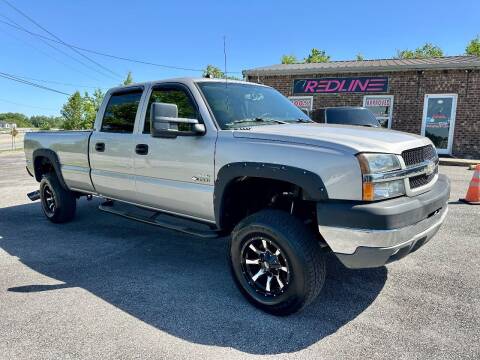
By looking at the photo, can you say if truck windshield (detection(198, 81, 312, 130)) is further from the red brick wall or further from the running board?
the red brick wall

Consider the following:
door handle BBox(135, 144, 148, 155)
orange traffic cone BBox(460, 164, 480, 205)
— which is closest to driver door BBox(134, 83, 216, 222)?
door handle BBox(135, 144, 148, 155)

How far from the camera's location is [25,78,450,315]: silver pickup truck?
2.66m

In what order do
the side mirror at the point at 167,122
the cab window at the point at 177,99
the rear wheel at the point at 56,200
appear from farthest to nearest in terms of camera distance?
the rear wheel at the point at 56,200 < the cab window at the point at 177,99 < the side mirror at the point at 167,122

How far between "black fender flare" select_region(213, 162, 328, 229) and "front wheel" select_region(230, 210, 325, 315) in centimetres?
31

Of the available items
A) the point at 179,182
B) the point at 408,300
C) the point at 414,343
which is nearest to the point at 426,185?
the point at 408,300

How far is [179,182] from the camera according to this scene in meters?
3.72

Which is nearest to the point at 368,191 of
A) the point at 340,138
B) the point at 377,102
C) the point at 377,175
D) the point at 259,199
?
the point at 377,175

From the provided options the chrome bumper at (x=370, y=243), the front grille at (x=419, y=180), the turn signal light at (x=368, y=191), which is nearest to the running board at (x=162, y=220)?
the chrome bumper at (x=370, y=243)

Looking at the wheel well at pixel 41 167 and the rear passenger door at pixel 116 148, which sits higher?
the rear passenger door at pixel 116 148

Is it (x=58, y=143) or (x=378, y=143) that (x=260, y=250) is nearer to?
(x=378, y=143)

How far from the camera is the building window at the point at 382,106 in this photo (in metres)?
16.1

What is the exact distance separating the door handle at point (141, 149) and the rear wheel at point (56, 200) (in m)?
2.21

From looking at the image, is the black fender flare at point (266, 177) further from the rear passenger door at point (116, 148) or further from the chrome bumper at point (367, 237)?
the rear passenger door at point (116, 148)

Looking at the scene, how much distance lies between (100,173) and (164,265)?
1.48m
